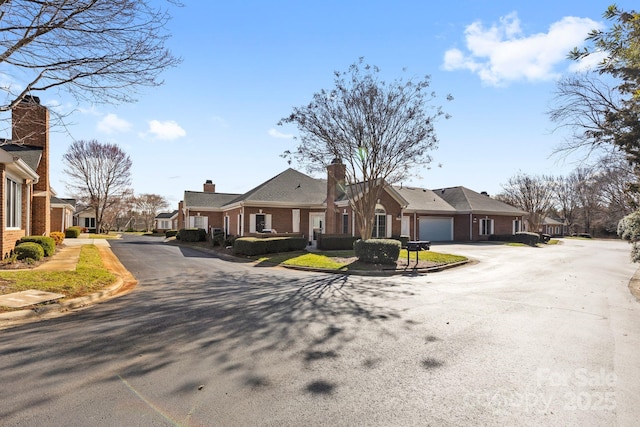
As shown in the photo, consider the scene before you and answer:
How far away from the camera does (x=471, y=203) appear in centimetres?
3841

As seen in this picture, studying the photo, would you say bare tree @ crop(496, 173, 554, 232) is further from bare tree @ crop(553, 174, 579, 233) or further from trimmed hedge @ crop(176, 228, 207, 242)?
trimmed hedge @ crop(176, 228, 207, 242)

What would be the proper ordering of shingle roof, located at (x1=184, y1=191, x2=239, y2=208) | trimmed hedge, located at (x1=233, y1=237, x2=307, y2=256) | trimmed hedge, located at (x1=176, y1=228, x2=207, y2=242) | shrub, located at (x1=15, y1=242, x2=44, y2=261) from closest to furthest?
shrub, located at (x1=15, y1=242, x2=44, y2=261) < trimmed hedge, located at (x1=233, y1=237, x2=307, y2=256) < trimmed hedge, located at (x1=176, y1=228, x2=207, y2=242) < shingle roof, located at (x1=184, y1=191, x2=239, y2=208)

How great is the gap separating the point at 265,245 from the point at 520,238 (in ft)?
84.6

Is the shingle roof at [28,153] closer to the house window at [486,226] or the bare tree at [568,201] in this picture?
the house window at [486,226]

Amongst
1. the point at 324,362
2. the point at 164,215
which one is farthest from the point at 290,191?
the point at 164,215

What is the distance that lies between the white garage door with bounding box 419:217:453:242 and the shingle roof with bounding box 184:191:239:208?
19.4 metres

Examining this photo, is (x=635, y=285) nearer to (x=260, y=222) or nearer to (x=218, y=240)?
(x=260, y=222)

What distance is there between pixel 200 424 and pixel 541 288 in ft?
36.4

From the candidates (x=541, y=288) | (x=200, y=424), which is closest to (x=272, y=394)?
(x=200, y=424)

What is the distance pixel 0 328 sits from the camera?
654cm

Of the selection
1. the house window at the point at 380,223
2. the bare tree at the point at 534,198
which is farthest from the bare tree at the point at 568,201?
the house window at the point at 380,223

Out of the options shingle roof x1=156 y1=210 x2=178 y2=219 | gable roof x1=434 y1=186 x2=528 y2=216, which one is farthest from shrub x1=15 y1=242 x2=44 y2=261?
shingle roof x1=156 y1=210 x2=178 y2=219

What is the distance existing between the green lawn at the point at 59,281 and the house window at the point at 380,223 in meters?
20.3

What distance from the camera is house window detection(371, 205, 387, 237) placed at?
95.5 ft
